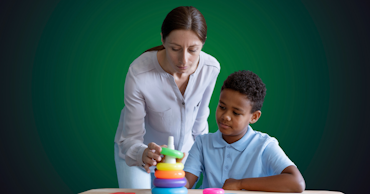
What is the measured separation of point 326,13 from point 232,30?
2.84 feet

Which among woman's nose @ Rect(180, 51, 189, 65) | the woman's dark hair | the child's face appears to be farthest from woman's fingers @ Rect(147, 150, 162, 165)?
the woman's dark hair

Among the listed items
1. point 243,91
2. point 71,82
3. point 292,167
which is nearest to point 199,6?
point 71,82

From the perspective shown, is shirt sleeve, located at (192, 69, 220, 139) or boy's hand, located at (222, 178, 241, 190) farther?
shirt sleeve, located at (192, 69, 220, 139)

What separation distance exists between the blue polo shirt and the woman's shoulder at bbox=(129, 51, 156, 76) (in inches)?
21.5

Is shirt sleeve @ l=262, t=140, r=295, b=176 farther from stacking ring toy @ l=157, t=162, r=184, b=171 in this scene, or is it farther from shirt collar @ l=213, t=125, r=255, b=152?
stacking ring toy @ l=157, t=162, r=184, b=171

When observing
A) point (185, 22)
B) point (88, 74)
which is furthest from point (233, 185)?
point (88, 74)

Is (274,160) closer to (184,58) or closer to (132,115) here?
(184,58)

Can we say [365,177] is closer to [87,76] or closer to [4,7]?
[87,76]

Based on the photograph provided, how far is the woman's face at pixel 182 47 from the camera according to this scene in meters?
1.70

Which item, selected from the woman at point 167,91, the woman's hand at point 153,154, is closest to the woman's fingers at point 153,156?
the woman's hand at point 153,154

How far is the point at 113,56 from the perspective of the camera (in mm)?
3324

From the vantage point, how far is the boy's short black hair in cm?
169

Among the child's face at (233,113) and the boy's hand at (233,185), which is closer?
the boy's hand at (233,185)

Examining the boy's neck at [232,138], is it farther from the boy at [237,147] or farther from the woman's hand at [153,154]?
the woman's hand at [153,154]
